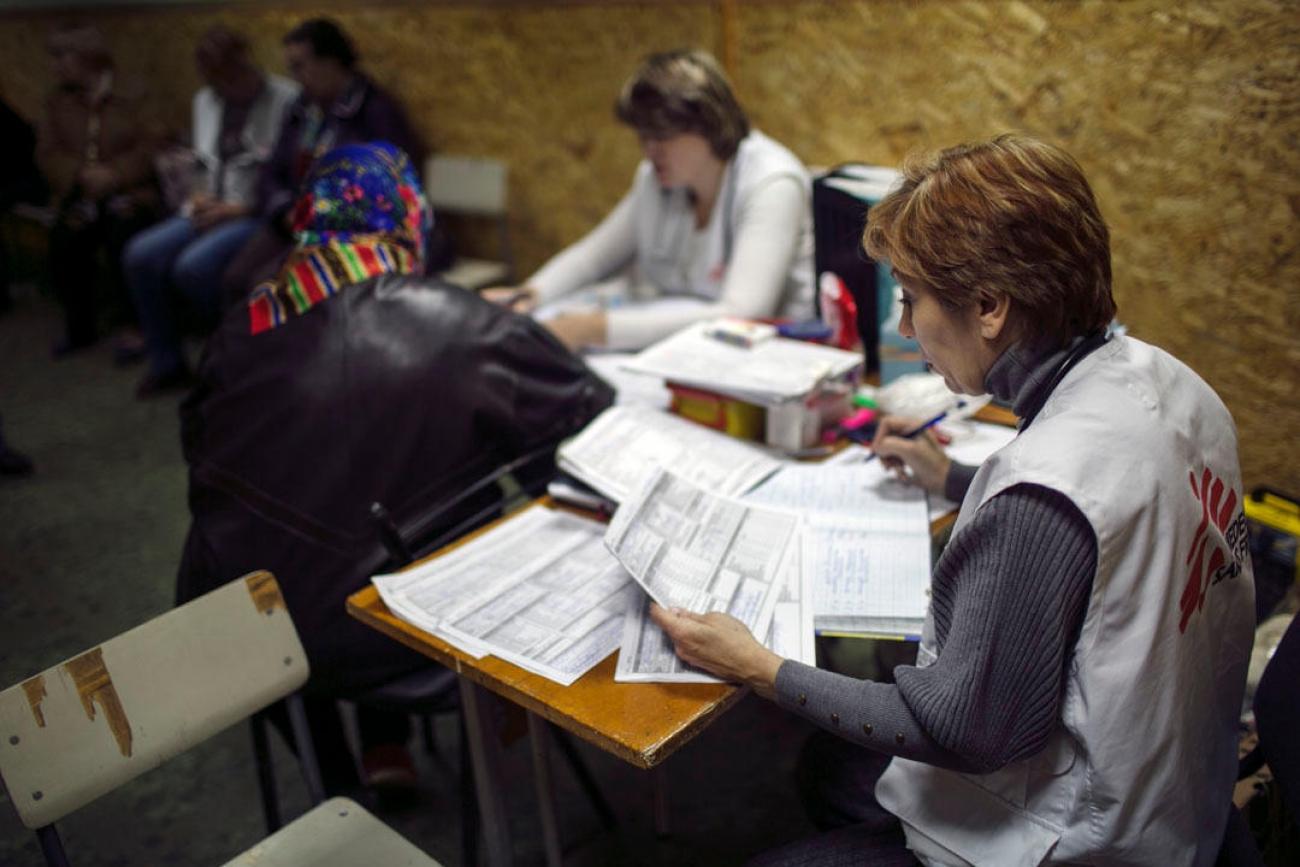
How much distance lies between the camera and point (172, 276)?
4.42 m

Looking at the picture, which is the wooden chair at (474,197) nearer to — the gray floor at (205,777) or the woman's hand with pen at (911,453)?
the gray floor at (205,777)

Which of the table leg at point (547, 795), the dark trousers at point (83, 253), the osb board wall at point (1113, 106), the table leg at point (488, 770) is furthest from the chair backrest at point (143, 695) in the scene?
the dark trousers at point (83, 253)

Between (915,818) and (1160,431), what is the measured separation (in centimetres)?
50

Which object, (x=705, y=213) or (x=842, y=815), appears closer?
(x=842, y=815)

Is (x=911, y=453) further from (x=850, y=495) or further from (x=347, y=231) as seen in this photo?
(x=347, y=231)

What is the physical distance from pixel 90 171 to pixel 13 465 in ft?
5.75

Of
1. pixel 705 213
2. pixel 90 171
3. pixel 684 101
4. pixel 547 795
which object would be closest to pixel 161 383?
pixel 90 171

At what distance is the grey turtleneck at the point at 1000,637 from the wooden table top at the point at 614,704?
212 mm

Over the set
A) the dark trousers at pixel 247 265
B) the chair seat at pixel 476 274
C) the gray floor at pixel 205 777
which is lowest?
the gray floor at pixel 205 777

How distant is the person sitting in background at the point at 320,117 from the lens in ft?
13.2

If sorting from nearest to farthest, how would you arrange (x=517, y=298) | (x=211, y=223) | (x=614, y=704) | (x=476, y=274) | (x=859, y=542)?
(x=614, y=704)
(x=859, y=542)
(x=517, y=298)
(x=476, y=274)
(x=211, y=223)

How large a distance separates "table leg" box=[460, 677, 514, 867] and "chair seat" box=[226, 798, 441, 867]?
0.14 meters

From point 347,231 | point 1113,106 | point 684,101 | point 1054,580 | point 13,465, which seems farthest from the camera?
point 13,465

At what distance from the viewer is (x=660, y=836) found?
199cm
